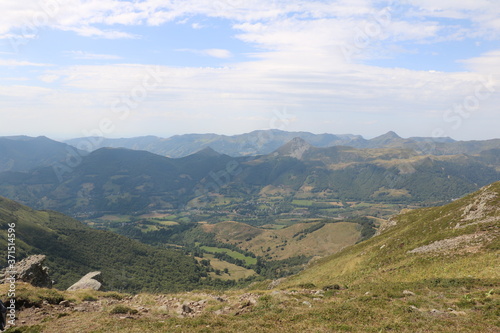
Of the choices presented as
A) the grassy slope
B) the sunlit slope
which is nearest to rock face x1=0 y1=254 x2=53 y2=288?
the grassy slope

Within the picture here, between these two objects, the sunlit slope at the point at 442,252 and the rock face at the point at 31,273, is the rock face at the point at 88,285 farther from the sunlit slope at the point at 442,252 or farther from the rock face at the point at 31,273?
the sunlit slope at the point at 442,252

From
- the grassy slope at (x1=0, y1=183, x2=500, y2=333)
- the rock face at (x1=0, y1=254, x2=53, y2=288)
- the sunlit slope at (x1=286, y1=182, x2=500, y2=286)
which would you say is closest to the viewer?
the grassy slope at (x1=0, y1=183, x2=500, y2=333)

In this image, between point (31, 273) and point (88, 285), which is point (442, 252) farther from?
point (31, 273)

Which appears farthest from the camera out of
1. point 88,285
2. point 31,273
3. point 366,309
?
point 31,273

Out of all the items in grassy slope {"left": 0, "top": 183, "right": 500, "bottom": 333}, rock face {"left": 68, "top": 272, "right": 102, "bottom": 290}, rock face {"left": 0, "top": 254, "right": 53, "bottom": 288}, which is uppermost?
grassy slope {"left": 0, "top": 183, "right": 500, "bottom": 333}

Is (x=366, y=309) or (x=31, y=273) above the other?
(x=366, y=309)

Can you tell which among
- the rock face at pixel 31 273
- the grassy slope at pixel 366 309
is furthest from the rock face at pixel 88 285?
the grassy slope at pixel 366 309

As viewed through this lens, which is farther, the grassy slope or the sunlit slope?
the sunlit slope

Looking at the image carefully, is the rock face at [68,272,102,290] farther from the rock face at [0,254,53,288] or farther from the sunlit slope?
the sunlit slope

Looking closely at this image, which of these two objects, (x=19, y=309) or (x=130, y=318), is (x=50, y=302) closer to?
(x=19, y=309)

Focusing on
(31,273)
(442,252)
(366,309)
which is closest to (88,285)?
(31,273)

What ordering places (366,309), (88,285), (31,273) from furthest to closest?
1. (31,273)
2. (88,285)
3. (366,309)

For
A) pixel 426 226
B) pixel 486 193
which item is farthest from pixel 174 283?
pixel 486 193

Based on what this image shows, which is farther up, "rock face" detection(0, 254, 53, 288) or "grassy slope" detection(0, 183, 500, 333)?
"grassy slope" detection(0, 183, 500, 333)
